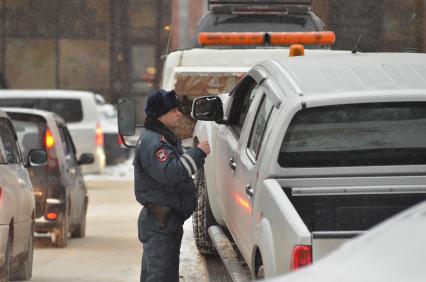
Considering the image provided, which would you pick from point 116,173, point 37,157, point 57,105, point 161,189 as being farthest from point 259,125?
point 116,173

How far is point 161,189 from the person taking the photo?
8805 millimetres

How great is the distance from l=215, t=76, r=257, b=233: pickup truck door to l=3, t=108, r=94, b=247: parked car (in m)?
5.04

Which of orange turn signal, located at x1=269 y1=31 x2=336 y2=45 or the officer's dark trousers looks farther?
orange turn signal, located at x1=269 y1=31 x2=336 y2=45

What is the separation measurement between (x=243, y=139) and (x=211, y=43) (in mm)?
6186

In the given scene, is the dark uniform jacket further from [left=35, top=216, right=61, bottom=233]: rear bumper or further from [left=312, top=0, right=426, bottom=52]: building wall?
[left=312, top=0, right=426, bottom=52]: building wall

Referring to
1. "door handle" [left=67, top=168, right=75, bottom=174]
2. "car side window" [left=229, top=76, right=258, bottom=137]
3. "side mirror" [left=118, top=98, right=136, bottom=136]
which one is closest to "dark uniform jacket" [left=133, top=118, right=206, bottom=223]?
"car side window" [left=229, top=76, right=258, bottom=137]

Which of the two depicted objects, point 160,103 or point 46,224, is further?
point 46,224

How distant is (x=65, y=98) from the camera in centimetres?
2539

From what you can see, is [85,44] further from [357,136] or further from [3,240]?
[357,136]

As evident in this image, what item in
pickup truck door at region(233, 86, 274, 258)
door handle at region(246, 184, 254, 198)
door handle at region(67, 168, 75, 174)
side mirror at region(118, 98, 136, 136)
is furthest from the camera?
door handle at region(67, 168, 75, 174)

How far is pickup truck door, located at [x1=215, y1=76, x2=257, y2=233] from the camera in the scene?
31.2 ft

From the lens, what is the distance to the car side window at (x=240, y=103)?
1031 centimetres

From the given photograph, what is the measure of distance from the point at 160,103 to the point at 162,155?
0.40 m

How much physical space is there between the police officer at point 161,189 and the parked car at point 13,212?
2.04 metres
